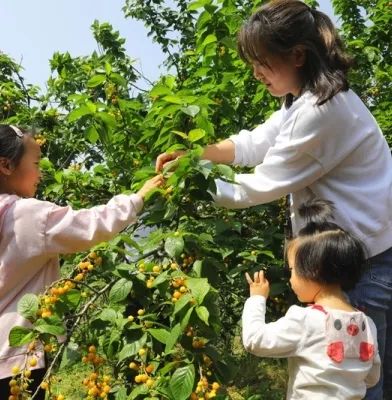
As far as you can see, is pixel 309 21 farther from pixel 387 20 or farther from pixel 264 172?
pixel 387 20

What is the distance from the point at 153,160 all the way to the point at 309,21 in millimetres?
947

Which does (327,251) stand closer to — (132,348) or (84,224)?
(132,348)

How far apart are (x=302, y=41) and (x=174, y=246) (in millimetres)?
776

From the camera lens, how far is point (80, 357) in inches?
74.2

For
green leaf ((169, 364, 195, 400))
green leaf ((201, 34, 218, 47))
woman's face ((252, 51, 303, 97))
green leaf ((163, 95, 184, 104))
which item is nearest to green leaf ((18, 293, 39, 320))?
green leaf ((169, 364, 195, 400))

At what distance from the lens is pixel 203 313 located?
1578 mm

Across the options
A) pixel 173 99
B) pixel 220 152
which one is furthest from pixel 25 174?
pixel 220 152

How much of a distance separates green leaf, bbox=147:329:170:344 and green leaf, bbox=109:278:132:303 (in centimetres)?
14

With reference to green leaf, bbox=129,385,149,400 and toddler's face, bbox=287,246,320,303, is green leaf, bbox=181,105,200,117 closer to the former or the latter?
toddler's face, bbox=287,246,320,303

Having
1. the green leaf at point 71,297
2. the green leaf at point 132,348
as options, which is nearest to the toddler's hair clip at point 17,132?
the green leaf at point 71,297

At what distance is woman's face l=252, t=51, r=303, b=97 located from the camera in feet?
6.22

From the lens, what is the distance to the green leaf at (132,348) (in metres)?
1.67

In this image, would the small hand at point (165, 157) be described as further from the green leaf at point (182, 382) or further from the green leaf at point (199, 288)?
the green leaf at point (182, 382)

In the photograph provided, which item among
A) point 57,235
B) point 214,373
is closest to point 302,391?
point 214,373
